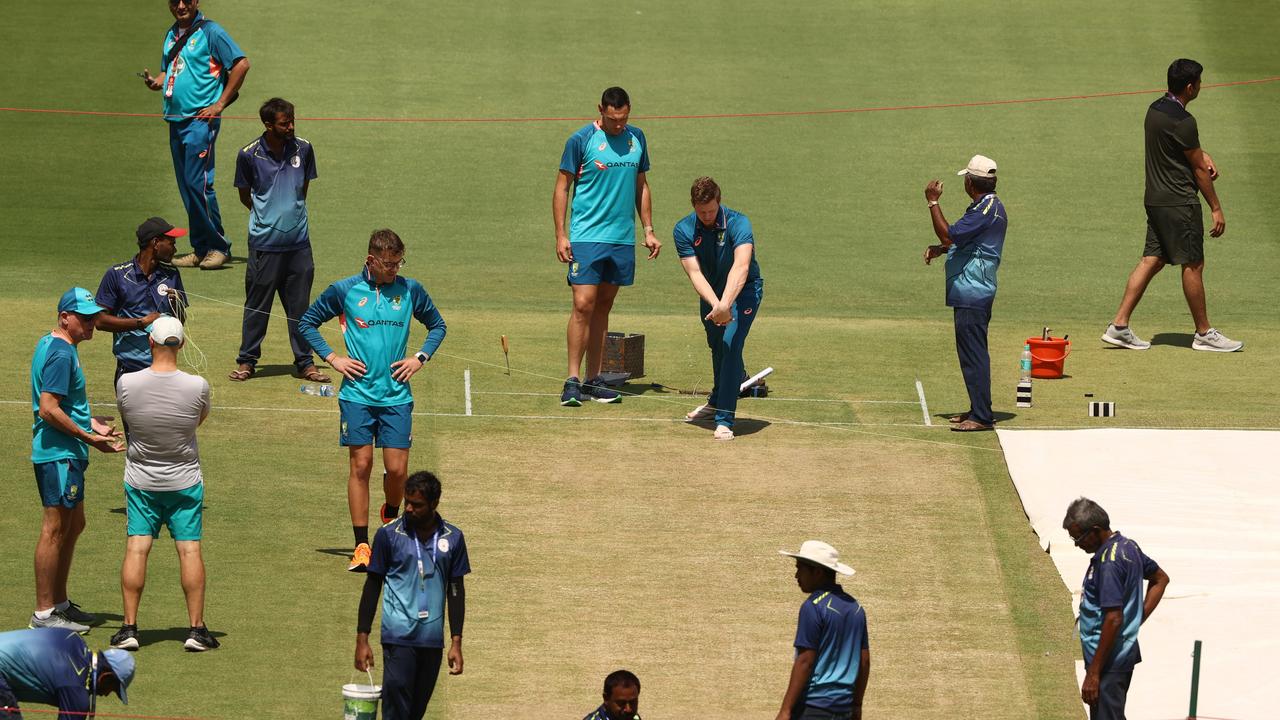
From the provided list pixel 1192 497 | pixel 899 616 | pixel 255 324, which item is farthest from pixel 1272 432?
pixel 255 324

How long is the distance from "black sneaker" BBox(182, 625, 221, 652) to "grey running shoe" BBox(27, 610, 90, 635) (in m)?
0.58

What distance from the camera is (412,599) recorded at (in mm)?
8711

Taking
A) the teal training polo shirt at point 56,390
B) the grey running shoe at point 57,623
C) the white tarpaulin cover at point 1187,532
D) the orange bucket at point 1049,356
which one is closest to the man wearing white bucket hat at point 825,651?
the white tarpaulin cover at point 1187,532

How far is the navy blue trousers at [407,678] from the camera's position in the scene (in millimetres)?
8688

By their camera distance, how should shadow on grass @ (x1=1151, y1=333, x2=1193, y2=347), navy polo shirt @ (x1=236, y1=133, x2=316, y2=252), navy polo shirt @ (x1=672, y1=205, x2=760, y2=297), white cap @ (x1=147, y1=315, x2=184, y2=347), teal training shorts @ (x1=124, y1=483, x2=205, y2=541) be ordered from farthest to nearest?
shadow on grass @ (x1=1151, y1=333, x2=1193, y2=347)
navy polo shirt @ (x1=236, y1=133, x2=316, y2=252)
navy polo shirt @ (x1=672, y1=205, x2=760, y2=297)
teal training shorts @ (x1=124, y1=483, x2=205, y2=541)
white cap @ (x1=147, y1=315, x2=184, y2=347)

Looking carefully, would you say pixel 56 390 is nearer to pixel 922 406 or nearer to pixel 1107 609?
pixel 1107 609

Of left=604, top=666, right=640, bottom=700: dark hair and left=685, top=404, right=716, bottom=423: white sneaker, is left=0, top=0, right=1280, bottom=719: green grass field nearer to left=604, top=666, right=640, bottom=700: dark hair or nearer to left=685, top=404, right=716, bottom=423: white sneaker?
left=685, top=404, right=716, bottom=423: white sneaker

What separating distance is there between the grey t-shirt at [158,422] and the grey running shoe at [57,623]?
85 centimetres

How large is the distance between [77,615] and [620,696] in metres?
3.86

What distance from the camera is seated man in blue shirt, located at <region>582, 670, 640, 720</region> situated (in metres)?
7.71

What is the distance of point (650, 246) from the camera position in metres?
14.4

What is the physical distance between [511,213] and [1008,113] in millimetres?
6877

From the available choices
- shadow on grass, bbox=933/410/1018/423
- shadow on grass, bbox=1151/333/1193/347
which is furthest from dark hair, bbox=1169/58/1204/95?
shadow on grass, bbox=933/410/1018/423

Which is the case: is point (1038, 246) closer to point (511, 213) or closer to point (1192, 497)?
point (511, 213)
